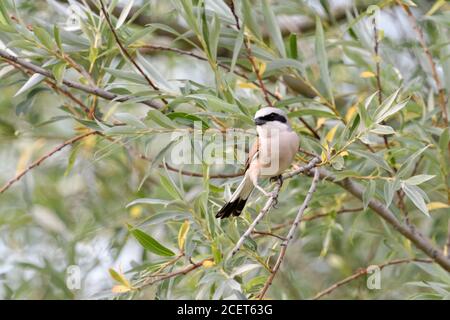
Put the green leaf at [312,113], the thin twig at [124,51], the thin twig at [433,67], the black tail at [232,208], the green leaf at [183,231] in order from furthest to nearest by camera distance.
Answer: the thin twig at [433,67], the green leaf at [312,113], the black tail at [232,208], the thin twig at [124,51], the green leaf at [183,231]

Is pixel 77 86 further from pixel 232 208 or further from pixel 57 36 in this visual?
pixel 232 208

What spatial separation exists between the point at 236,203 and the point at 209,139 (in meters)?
0.26

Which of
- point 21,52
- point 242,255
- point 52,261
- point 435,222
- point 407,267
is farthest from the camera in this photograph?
point 52,261

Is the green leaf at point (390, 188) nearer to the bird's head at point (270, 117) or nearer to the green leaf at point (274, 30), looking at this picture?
the bird's head at point (270, 117)

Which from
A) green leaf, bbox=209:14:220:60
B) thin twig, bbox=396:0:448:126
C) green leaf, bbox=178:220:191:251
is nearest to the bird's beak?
green leaf, bbox=209:14:220:60

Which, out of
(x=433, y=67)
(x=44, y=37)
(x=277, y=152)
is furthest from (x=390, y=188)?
(x=44, y=37)

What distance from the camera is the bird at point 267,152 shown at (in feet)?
8.19

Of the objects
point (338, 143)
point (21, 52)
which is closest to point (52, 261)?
point (21, 52)

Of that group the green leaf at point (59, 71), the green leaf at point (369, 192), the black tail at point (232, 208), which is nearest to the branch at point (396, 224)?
the green leaf at point (369, 192)

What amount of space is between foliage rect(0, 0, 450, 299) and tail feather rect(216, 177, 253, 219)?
0.09ft

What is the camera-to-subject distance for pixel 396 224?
2.68 meters

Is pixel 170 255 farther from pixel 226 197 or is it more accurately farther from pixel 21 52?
pixel 21 52

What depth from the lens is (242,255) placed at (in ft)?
7.14

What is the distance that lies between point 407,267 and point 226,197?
124cm
